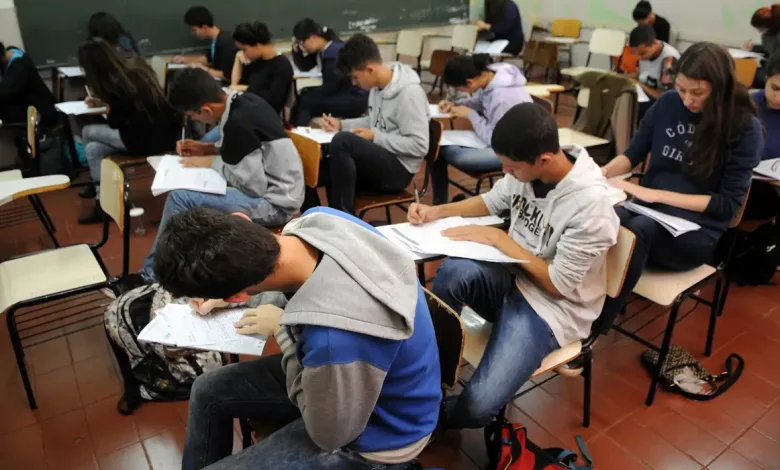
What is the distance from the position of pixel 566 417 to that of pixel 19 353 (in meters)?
1.93

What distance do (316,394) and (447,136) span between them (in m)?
2.38

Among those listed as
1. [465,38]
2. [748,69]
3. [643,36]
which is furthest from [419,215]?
[465,38]

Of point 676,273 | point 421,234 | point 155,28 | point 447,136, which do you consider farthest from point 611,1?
point 421,234

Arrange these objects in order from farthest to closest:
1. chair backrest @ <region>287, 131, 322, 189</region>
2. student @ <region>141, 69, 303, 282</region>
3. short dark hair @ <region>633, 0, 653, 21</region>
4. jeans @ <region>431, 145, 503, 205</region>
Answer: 1. short dark hair @ <region>633, 0, 653, 21</region>
2. jeans @ <region>431, 145, 503, 205</region>
3. chair backrest @ <region>287, 131, 322, 189</region>
4. student @ <region>141, 69, 303, 282</region>

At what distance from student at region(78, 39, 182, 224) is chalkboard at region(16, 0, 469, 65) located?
2.09m

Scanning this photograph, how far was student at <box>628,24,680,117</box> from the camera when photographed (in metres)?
3.83

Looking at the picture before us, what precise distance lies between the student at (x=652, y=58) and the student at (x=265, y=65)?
2484mm

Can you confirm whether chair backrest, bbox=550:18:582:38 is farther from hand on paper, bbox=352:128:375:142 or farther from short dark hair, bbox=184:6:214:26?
hand on paper, bbox=352:128:375:142

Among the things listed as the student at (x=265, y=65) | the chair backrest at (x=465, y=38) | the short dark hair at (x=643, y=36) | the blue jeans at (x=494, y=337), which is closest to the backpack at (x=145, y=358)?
the blue jeans at (x=494, y=337)

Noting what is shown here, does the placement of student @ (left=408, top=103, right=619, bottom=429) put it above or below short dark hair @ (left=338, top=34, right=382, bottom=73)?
below

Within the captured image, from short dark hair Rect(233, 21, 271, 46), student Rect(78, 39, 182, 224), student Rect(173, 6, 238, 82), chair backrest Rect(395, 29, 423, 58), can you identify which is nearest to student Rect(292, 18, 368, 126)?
short dark hair Rect(233, 21, 271, 46)

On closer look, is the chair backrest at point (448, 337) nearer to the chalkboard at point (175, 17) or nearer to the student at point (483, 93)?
the student at point (483, 93)

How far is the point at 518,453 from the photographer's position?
1598 millimetres

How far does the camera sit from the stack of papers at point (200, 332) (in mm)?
1277
